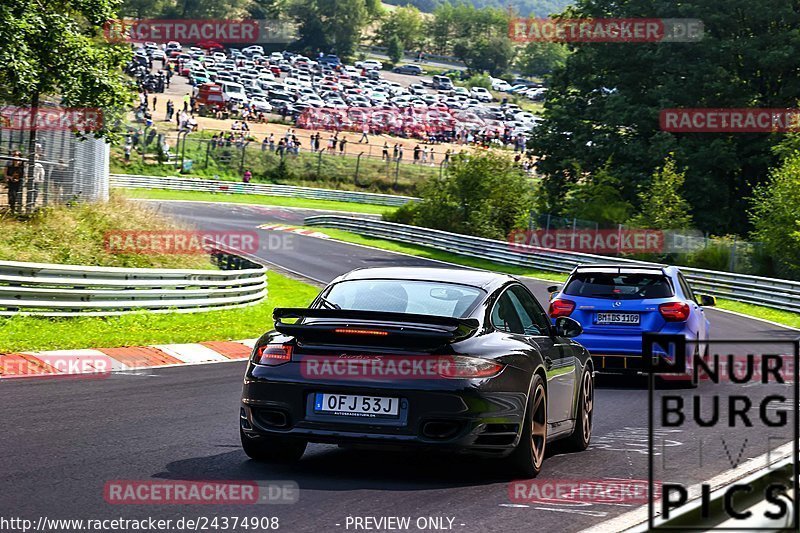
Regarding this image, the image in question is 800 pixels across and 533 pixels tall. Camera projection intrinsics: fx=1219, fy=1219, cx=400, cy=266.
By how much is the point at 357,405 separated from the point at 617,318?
8072 millimetres

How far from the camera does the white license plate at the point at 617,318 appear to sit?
15.5m

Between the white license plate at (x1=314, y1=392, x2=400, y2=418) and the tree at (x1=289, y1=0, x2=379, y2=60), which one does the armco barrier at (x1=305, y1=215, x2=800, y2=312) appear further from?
the tree at (x1=289, y1=0, x2=379, y2=60)

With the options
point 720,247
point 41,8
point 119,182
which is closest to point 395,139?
point 119,182

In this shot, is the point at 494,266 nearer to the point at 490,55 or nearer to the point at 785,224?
the point at 785,224

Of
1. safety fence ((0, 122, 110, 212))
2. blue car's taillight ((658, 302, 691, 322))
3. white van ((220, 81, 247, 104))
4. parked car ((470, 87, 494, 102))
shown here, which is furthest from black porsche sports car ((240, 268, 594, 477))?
parked car ((470, 87, 494, 102))

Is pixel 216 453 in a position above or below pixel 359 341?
below

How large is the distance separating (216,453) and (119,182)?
5616 cm

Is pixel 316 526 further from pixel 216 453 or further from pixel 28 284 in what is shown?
pixel 28 284

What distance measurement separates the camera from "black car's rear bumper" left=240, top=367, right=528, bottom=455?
7.96 metres

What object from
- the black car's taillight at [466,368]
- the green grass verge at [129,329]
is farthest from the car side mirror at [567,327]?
the green grass verge at [129,329]

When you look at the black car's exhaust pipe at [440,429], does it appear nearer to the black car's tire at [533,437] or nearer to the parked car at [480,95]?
the black car's tire at [533,437]

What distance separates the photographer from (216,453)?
909 cm

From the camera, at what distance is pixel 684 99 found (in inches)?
2069

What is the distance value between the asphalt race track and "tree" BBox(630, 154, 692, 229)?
112 feet
